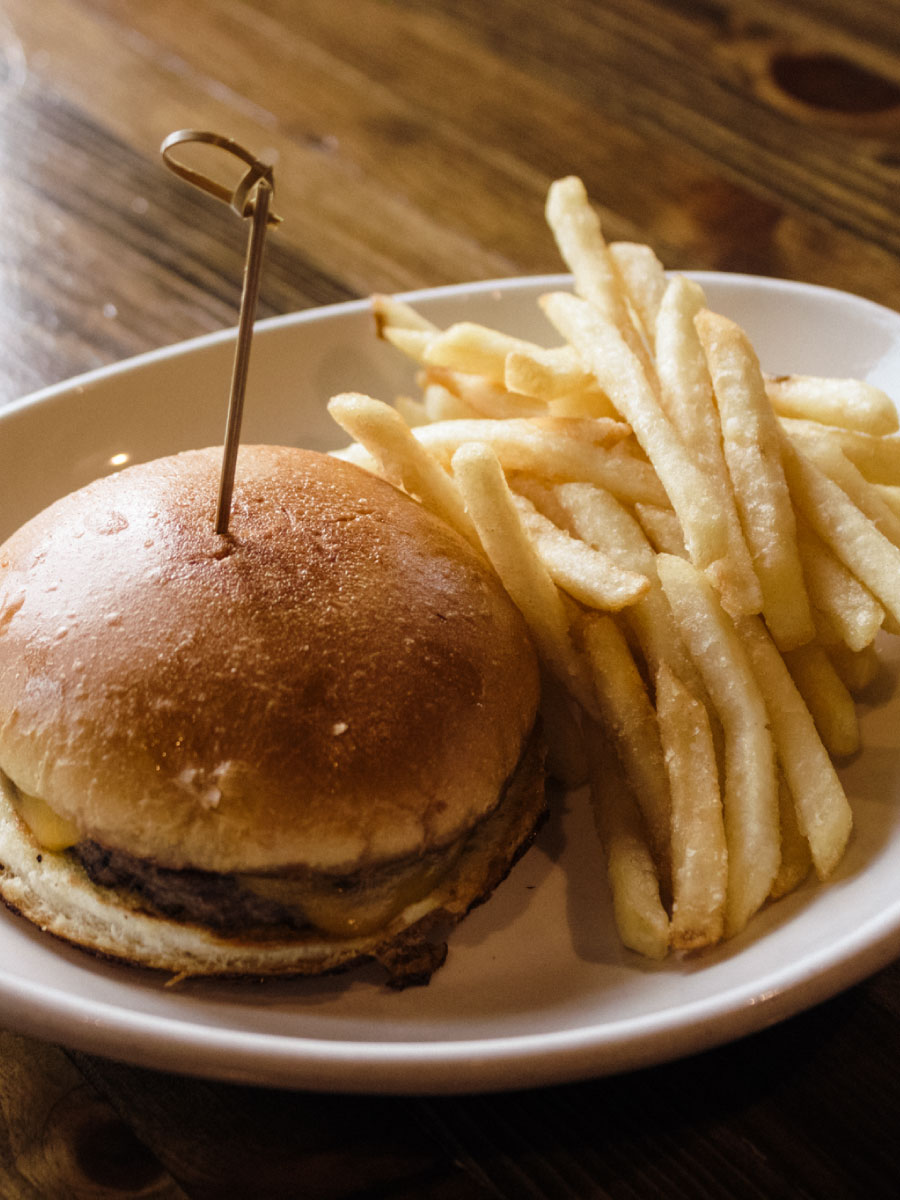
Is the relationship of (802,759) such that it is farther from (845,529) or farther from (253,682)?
(253,682)

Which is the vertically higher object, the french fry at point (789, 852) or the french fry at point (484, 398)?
the french fry at point (484, 398)

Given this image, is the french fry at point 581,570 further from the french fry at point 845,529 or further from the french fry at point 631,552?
the french fry at point 845,529

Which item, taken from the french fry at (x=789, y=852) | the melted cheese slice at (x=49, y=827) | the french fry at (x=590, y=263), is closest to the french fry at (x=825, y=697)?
the french fry at (x=789, y=852)

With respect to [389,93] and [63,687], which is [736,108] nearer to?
[389,93]

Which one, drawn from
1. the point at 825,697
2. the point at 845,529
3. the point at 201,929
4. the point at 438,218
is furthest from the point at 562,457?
→ the point at 438,218

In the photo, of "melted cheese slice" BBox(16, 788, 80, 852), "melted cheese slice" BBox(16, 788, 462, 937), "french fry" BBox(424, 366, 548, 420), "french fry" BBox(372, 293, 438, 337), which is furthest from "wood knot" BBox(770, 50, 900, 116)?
"melted cheese slice" BBox(16, 788, 80, 852)

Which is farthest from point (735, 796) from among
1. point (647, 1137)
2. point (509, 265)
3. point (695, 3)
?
point (695, 3)

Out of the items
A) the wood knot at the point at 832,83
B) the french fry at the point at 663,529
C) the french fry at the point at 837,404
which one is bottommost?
the french fry at the point at 663,529
